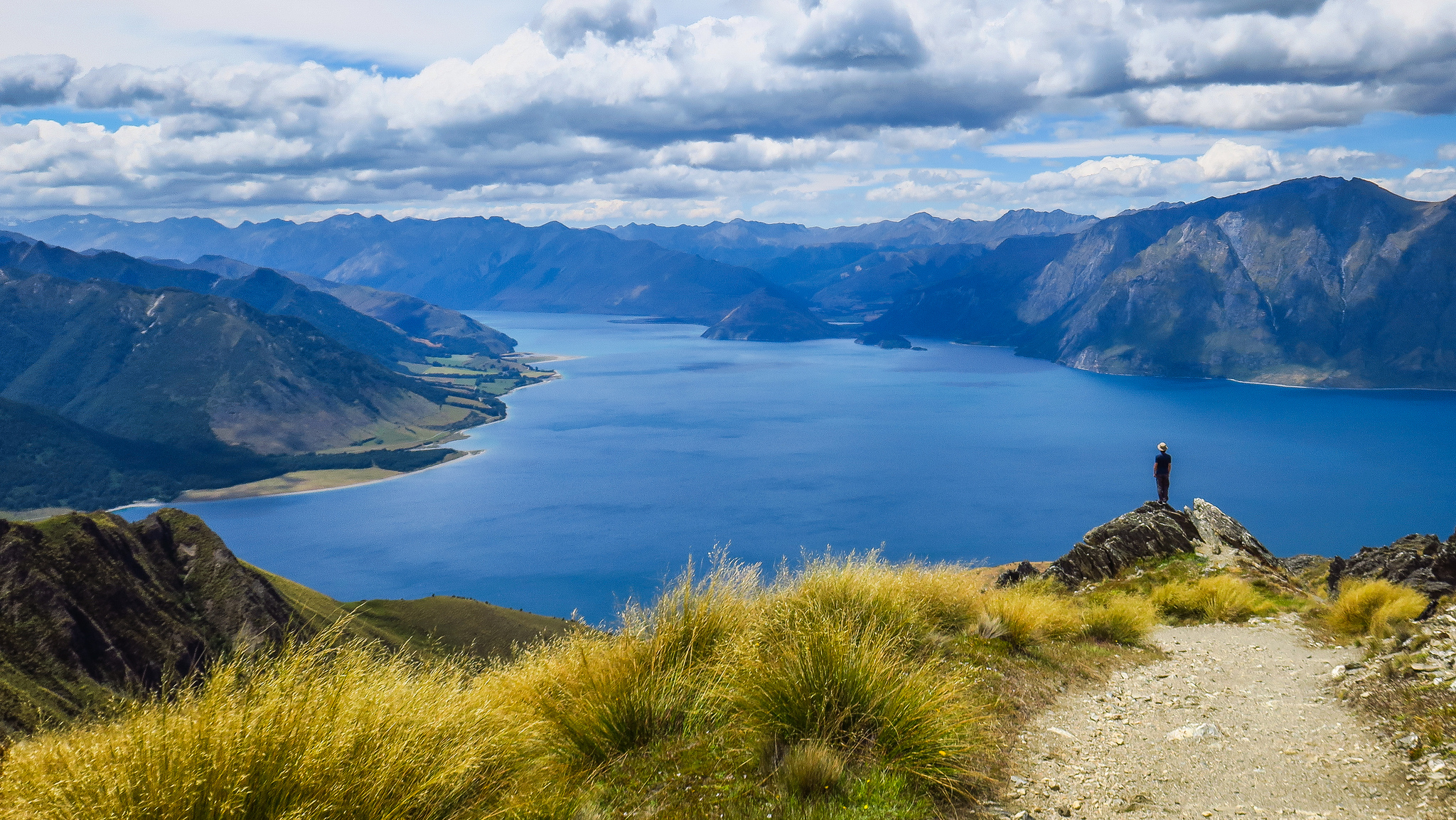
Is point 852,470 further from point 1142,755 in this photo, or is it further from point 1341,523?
point 1142,755

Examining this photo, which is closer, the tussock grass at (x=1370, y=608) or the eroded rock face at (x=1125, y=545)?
the tussock grass at (x=1370, y=608)

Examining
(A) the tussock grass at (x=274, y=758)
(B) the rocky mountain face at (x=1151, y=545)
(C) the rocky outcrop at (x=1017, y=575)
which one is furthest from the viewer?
(C) the rocky outcrop at (x=1017, y=575)

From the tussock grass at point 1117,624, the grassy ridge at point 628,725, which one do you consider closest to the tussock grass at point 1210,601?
the tussock grass at point 1117,624

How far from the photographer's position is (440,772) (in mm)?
5094

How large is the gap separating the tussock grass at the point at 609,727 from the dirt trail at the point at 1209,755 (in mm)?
457

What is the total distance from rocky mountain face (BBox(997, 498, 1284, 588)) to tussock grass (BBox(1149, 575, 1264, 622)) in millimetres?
Result: 3147

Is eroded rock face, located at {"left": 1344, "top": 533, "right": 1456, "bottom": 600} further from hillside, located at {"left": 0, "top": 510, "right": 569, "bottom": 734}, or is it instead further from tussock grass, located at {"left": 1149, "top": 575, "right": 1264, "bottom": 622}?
hillside, located at {"left": 0, "top": 510, "right": 569, "bottom": 734}

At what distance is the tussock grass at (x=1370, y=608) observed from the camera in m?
12.0

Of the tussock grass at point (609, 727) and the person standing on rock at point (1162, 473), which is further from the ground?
the tussock grass at point (609, 727)

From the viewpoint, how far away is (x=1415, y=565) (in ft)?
59.2

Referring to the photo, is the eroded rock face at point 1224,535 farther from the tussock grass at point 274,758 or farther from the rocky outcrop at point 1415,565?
the tussock grass at point 274,758

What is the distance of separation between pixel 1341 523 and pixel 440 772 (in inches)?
5474

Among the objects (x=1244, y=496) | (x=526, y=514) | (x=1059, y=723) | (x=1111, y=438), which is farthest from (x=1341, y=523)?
(x=1059, y=723)

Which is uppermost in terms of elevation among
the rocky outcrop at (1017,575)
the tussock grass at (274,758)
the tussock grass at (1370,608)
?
the tussock grass at (274,758)
